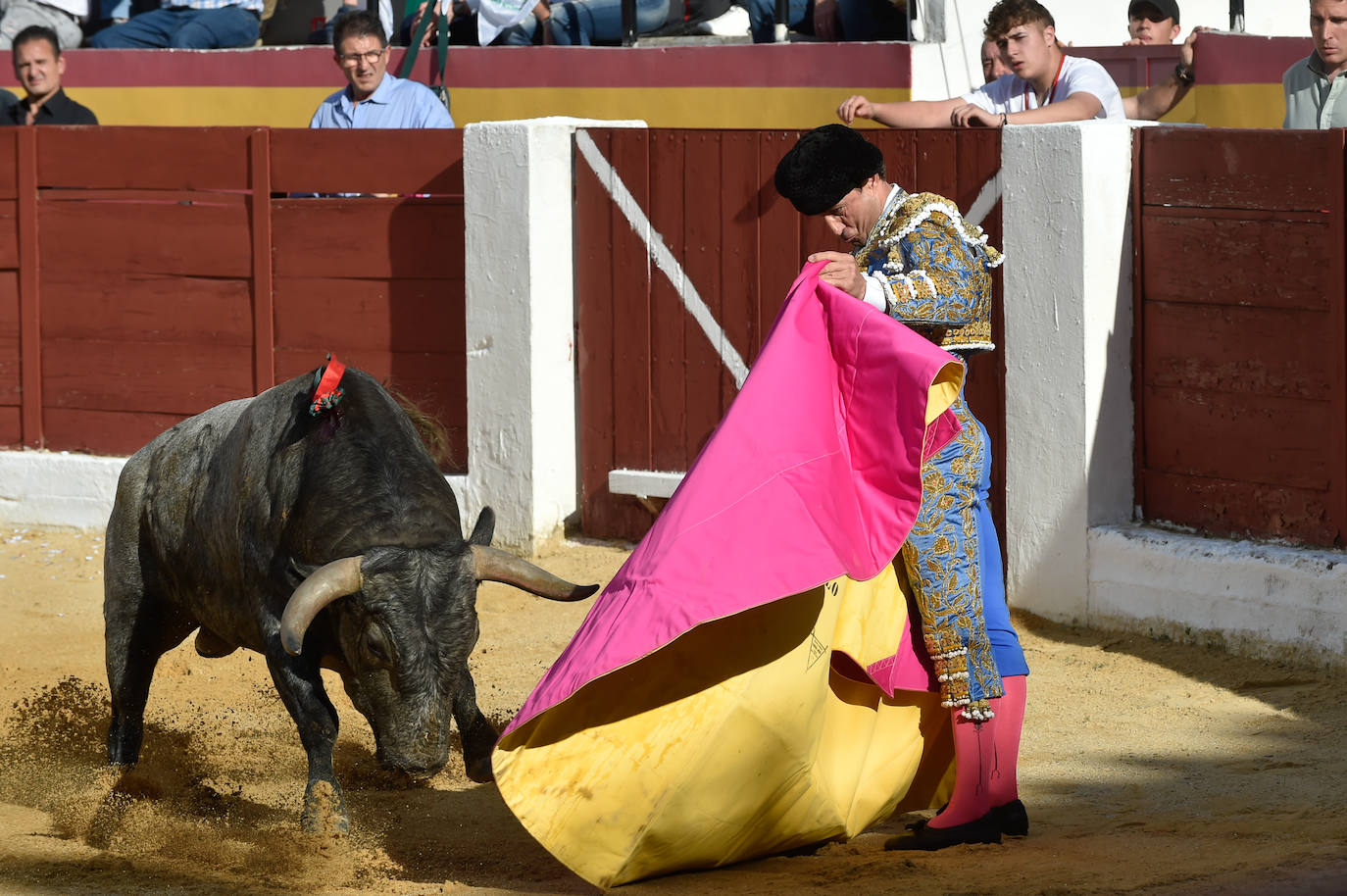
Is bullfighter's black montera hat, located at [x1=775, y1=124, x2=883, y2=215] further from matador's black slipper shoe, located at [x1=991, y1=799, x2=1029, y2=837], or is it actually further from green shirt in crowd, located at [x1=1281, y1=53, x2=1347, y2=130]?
green shirt in crowd, located at [x1=1281, y1=53, x2=1347, y2=130]

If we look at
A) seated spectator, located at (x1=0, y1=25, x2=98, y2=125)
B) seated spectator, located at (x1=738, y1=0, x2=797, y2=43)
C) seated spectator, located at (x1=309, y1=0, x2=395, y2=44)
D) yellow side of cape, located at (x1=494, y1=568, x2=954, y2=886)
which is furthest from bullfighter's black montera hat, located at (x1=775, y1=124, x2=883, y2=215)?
seated spectator, located at (x1=309, y1=0, x2=395, y2=44)

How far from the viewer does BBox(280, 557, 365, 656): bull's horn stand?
356cm

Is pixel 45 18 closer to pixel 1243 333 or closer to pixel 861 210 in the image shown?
pixel 1243 333

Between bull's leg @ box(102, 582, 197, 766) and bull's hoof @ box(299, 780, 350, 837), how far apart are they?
0.91 meters

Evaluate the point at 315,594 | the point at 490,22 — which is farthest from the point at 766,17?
the point at 315,594

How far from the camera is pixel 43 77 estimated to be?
8.05 m

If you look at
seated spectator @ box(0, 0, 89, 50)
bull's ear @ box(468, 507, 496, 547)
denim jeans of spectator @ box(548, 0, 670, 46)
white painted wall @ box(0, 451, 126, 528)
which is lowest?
white painted wall @ box(0, 451, 126, 528)

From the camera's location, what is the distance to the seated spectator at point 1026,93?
5809 mm

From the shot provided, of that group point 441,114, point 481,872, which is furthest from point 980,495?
point 441,114

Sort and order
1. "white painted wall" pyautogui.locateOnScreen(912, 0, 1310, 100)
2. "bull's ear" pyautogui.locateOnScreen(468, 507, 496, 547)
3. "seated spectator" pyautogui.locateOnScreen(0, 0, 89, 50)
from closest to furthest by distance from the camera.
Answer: "bull's ear" pyautogui.locateOnScreen(468, 507, 496, 547), "white painted wall" pyautogui.locateOnScreen(912, 0, 1310, 100), "seated spectator" pyautogui.locateOnScreen(0, 0, 89, 50)

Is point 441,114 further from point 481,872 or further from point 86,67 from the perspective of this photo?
point 481,872

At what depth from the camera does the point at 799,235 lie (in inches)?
246

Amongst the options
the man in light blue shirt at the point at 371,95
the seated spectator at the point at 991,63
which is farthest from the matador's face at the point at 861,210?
the man in light blue shirt at the point at 371,95

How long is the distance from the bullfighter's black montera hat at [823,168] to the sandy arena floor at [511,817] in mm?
1262
